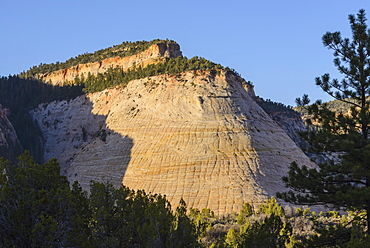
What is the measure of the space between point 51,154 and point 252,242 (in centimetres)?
5877

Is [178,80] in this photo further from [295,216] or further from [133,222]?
[133,222]

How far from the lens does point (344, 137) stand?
85.4 feet

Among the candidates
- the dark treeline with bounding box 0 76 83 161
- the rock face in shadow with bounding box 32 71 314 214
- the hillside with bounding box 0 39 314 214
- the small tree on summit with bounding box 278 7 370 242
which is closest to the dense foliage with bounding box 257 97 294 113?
the hillside with bounding box 0 39 314 214

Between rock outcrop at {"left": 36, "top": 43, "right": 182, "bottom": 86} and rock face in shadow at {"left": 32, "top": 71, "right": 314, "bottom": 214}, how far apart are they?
606cm

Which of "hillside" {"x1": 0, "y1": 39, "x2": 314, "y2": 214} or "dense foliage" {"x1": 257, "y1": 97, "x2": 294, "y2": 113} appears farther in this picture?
"dense foliage" {"x1": 257, "y1": 97, "x2": 294, "y2": 113}

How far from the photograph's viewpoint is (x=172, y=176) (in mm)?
56688

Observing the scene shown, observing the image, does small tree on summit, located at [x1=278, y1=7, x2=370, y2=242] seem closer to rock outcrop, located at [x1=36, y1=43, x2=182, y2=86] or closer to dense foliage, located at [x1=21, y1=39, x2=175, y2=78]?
rock outcrop, located at [x1=36, y1=43, x2=182, y2=86]

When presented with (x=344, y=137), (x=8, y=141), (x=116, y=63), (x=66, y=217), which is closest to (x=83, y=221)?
(x=66, y=217)

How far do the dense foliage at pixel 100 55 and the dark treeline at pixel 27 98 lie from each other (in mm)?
4253

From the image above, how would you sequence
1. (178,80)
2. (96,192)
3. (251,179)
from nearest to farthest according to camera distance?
(96,192), (251,179), (178,80)

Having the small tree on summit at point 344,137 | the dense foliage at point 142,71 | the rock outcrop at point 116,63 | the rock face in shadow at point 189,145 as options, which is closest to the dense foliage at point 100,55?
the rock outcrop at point 116,63

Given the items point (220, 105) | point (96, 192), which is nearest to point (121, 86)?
point (220, 105)

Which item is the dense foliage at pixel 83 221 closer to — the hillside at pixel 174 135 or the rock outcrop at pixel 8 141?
the hillside at pixel 174 135

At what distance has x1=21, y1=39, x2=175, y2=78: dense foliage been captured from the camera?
84844 millimetres
